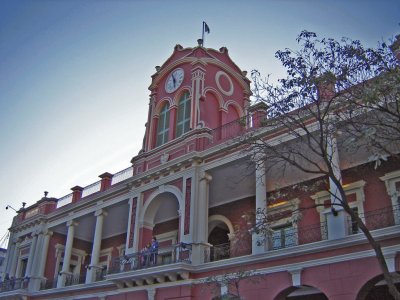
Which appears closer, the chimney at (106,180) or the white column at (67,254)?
the white column at (67,254)

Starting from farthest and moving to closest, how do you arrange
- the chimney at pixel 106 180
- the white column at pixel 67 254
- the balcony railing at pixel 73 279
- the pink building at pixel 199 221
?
the chimney at pixel 106 180 → the white column at pixel 67 254 → the balcony railing at pixel 73 279 → the pink building at pixel 199 221

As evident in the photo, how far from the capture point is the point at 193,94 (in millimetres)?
18125

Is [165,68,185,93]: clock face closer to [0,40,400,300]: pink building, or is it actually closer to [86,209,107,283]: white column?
[0,40,400,300]: pink building

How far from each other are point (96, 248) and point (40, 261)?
4.42 m

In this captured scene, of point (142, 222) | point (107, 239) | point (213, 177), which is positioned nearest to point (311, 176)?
point (213, 177)

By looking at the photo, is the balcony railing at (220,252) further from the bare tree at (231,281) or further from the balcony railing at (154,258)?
the bare tree at (231,281)

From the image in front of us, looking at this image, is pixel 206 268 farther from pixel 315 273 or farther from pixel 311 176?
pixel 311 176

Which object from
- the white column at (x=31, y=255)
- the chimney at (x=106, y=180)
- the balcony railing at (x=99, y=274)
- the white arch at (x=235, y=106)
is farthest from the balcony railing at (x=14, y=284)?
the white arch at (x=235, y=106)

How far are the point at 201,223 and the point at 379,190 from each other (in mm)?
5651

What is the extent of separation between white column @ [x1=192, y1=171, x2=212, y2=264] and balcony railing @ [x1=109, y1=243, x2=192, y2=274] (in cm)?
26

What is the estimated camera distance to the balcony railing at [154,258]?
14.9 m

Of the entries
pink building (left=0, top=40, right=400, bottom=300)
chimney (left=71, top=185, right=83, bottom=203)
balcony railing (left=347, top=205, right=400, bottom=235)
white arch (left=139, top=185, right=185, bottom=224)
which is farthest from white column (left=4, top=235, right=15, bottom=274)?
balcony railing (left=347, top=205, right=400, bottom=235)

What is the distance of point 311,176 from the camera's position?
15.6 m

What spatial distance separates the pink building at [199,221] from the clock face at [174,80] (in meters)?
0.06
